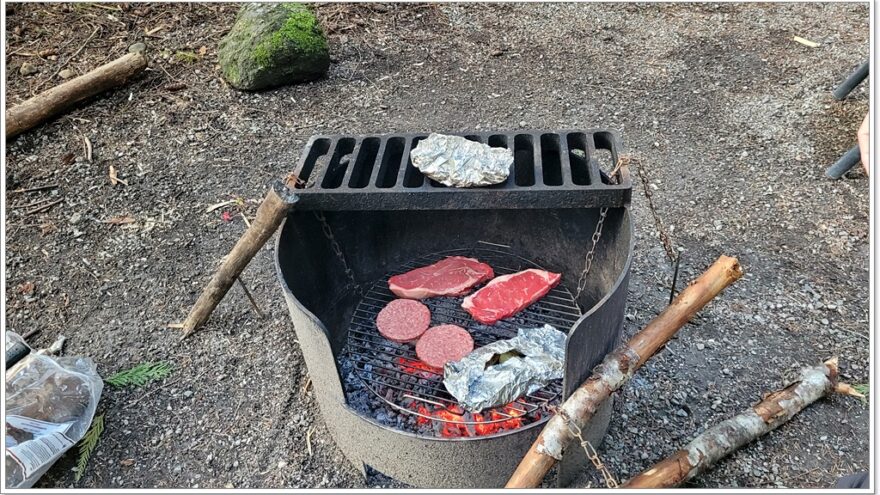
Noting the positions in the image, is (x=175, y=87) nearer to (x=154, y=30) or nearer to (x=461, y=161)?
(x=154, y=30)

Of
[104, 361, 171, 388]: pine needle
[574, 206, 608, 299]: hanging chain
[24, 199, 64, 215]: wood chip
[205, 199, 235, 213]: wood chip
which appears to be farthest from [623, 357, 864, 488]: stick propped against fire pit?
[24, 199, 64, 215]: wood chip

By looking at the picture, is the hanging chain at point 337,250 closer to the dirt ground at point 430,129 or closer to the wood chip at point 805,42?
the dirt ground at point 430,129

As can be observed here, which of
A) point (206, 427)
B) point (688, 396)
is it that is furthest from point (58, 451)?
point (688, 396)

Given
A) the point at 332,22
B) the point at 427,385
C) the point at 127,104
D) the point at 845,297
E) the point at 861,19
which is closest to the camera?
the point at 427,385

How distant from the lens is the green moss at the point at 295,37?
18.0ft

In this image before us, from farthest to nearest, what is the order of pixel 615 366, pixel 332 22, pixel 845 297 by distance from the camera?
pixel 332 22 < pixel 845 297 < pixel 615 366

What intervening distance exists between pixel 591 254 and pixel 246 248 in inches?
71.4

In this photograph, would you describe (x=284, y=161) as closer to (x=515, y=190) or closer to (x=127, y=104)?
(x=127, y=104)

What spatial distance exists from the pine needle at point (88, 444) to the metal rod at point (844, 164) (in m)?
5.10

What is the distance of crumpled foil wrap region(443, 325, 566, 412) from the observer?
2.78 metres

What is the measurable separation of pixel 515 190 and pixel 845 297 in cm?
244

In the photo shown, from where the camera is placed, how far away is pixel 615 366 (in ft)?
8.35

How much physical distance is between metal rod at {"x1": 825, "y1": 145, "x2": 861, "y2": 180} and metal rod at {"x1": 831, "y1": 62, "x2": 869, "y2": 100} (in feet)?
2.70

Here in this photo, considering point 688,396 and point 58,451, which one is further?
point 688,396
